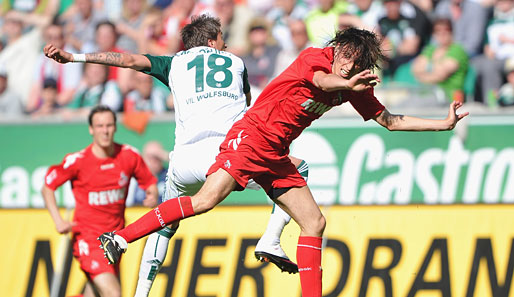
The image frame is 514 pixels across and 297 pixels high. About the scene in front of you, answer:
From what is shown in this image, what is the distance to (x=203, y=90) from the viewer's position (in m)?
6.64

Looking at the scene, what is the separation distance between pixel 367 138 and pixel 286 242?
2.86m

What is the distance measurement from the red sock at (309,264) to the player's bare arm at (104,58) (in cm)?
192

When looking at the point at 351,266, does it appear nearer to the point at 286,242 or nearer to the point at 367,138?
the point at 286,242

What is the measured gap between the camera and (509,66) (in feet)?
38.2

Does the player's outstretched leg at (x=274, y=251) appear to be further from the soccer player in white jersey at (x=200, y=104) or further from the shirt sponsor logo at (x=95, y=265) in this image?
the shirt sponsor logo at (x=95, y=265)

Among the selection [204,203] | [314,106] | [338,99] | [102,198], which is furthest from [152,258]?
[338,99]

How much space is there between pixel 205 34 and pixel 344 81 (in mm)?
1805

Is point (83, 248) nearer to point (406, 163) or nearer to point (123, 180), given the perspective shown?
point (123, 180)

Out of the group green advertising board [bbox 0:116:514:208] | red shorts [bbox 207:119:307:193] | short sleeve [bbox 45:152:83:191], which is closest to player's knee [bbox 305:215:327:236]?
red shorts [bbox 207:119:307:193]

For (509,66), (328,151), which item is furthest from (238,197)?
(509,66)

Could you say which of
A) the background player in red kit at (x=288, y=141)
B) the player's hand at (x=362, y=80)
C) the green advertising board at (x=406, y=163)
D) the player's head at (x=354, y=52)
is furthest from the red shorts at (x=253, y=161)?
the green advertising board at (x=406, y=163)

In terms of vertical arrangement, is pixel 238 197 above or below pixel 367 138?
below

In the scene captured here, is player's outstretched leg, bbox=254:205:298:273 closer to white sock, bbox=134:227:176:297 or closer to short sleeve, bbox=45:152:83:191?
white sock, bbox=134:227:176:297

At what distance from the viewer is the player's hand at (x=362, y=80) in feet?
17.9
